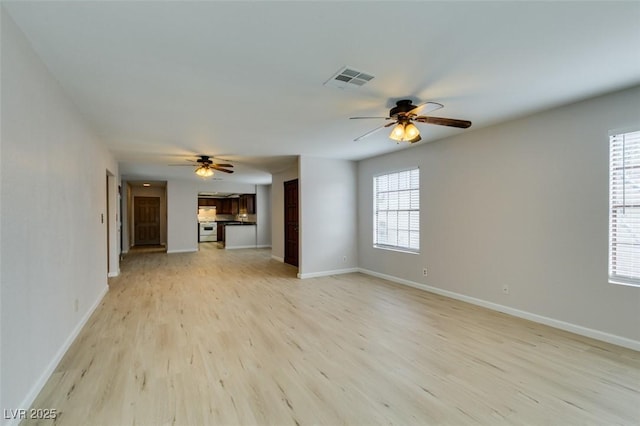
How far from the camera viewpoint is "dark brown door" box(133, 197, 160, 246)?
1196cm

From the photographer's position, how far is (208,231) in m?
13.6

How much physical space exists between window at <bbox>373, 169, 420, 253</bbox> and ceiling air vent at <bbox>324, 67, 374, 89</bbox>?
9.99 ft

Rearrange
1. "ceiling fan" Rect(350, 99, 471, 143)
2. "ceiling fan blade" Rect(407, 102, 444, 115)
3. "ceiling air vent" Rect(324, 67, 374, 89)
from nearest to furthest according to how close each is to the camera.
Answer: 1. "ceiling air vent" Rect(324, 67, 374, 89)
2. "ceiling fan blade" Rect(407, 102, 444, 115)
3. "ceiling fan" Rect(350, 99, 471, 143)

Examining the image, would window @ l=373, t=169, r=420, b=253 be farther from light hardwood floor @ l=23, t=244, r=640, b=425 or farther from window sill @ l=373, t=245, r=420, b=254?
light hardwood floor @ l=23, t=244, r=640, b=425

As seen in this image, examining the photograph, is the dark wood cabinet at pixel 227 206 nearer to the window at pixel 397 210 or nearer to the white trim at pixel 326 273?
the white trim at pixel 326 273

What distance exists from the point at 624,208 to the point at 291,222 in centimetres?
605

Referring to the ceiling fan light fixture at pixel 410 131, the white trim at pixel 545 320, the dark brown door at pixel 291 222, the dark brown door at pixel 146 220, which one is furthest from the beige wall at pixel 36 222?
the dark brown door at pixel 146 220

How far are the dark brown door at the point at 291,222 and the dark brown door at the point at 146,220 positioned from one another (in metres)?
7.28

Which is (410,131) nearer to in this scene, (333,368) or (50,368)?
(333,368)

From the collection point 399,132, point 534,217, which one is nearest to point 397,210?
point 534,217

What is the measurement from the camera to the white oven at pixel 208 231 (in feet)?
44.0

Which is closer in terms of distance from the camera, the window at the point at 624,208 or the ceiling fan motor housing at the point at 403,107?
the window at the point at 624,208

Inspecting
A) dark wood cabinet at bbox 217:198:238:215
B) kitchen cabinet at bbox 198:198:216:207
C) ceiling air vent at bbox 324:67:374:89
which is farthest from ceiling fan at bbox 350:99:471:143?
kitchen cabinet at bbox 198:198:216:207

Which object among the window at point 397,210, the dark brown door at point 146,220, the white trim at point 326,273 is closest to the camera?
the window at point 397,210
